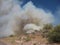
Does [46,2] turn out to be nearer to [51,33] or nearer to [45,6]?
[45,6]

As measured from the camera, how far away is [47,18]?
20.1 feet

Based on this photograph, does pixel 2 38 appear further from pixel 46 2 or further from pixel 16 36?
pixel 46 2

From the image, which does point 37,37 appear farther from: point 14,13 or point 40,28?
point 14,13

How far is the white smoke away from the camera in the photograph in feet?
20.1

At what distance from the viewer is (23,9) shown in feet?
20.4

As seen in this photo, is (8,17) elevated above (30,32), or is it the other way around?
(8,17)

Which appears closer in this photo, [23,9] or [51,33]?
[51,33]

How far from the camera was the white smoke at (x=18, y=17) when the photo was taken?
6141 mm

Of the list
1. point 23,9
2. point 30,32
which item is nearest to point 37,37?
point 30,32

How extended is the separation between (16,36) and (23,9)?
0.65 m

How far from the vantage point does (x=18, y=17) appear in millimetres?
6125

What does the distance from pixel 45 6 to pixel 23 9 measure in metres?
0.52

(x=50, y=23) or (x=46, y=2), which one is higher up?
(x=46, y=2)

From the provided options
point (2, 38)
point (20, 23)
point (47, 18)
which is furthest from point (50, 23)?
point (2, 38)
